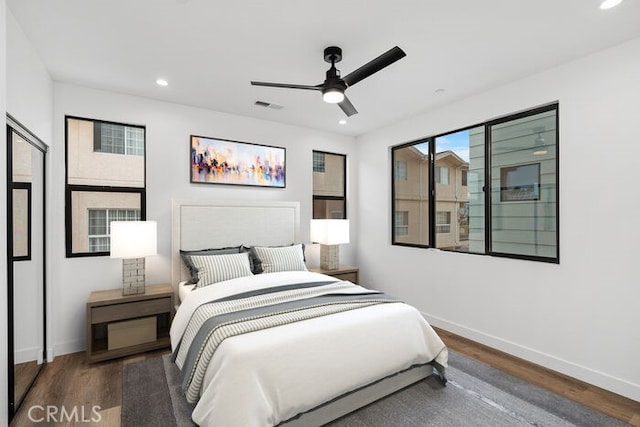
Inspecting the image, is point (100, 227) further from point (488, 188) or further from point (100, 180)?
point (488, 188)

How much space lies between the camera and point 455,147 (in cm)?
383

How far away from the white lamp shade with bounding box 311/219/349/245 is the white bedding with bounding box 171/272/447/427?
180cm

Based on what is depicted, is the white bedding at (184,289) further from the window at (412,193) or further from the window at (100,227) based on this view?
the window at (412,193)

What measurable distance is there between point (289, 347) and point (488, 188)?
279cm

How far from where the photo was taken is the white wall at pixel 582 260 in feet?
8.03

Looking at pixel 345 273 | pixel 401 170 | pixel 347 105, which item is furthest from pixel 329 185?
pixel 347 105

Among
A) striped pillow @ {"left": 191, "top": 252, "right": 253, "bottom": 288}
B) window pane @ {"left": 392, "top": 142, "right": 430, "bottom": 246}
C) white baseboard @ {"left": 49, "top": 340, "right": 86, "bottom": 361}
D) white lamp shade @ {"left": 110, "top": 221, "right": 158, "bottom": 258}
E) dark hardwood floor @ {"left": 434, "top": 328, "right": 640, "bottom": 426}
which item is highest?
window pane @ {"left": 392, "top": 142, "right": 430, "bottom": 246}

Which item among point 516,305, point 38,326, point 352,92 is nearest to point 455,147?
point 352,92

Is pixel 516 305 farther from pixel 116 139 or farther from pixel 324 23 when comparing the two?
pixel 116 139

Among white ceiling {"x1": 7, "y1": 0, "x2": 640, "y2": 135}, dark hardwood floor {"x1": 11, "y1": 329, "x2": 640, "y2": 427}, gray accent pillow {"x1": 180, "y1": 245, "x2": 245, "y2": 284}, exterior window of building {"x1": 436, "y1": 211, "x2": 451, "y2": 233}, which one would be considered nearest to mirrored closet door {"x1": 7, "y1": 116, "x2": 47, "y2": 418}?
dark hardwood floor {"x1": 11, "y1": 329, "x2": 640, "y2": 427}

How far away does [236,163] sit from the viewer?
413 cm

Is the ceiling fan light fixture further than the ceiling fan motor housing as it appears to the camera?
No

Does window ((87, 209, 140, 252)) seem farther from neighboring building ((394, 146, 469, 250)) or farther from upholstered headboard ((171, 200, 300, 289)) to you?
neighboring building ((394, 146, 469, 250))

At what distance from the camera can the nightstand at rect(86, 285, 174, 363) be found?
2.93 metres
